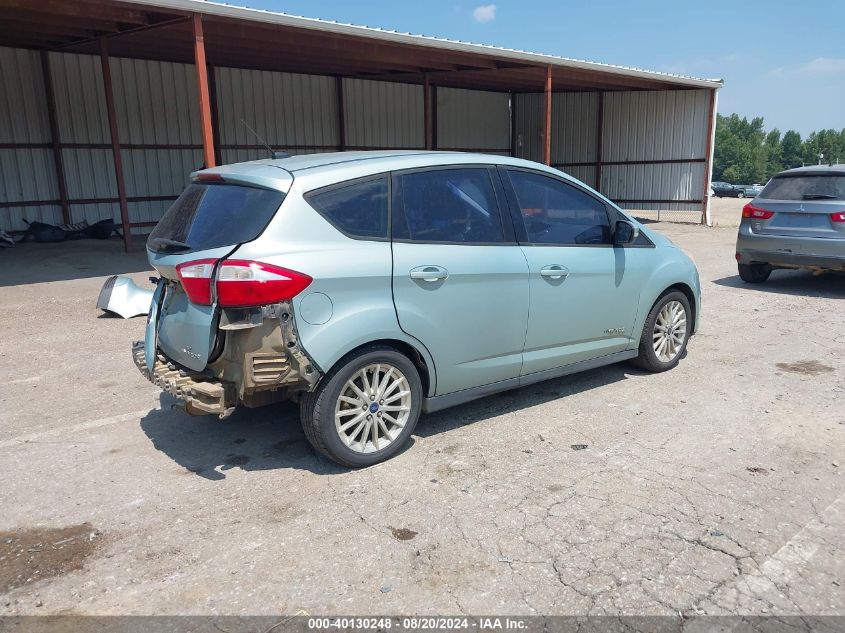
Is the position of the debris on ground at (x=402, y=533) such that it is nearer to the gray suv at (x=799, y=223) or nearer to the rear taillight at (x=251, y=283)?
the rear taillight at (x=251, y=283)

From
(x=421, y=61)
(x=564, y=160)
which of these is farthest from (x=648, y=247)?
(x=564, y=160)

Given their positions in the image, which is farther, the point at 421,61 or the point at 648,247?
the point at 421,61

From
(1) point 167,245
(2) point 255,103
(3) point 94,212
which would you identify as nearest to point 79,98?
(3) point 94,212

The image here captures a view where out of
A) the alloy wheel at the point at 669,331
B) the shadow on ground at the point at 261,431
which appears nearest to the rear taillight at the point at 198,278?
the shadow on ground at the point at 261,431

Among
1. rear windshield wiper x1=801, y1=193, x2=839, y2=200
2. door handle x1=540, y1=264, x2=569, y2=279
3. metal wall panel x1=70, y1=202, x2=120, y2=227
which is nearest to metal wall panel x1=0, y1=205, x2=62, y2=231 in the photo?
metal wall panel x1=70, y1=202, x2=120, y2=227

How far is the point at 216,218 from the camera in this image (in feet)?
12.5

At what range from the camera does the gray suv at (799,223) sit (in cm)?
848

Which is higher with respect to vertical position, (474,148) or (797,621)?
(474,148)

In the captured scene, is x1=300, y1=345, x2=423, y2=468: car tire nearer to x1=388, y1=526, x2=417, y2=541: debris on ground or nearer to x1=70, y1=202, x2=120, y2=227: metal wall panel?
x1=388, y1=526, x2=417, y2=541: debris on ground

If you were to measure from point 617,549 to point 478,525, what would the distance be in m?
0.67

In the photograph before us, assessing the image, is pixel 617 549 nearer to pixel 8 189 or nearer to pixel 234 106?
pixel 8 189

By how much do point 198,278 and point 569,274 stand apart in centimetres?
254

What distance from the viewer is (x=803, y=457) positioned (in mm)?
4078

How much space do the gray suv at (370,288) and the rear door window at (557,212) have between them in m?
0.01
